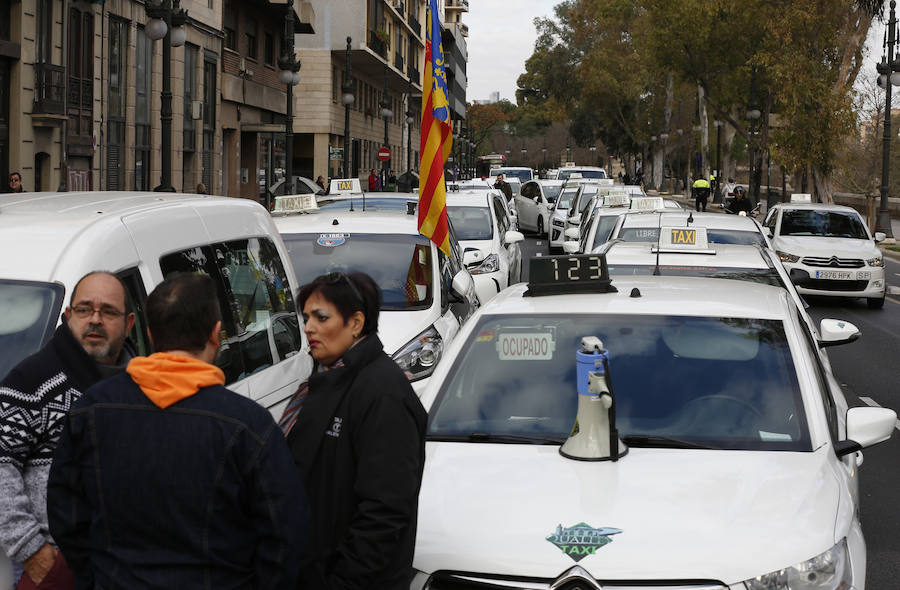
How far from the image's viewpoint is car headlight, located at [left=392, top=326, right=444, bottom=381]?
8.67 metres

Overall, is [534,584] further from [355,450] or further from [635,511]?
[355,450]

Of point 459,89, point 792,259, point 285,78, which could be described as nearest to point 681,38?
point 285,78

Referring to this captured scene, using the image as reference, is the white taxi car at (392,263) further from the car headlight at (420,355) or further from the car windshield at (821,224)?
the car windshield at (821,224)

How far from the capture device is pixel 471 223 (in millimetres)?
17859

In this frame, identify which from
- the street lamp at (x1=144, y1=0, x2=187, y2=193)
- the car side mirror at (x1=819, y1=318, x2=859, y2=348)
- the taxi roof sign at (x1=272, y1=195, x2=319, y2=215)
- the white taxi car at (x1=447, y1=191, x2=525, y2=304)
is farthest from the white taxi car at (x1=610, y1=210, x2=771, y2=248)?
the street lamp at (x1=144, y1=0, x2=187, y2=193)

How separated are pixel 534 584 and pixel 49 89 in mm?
22735

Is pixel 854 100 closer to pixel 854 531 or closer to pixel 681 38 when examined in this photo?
pixel 681 38

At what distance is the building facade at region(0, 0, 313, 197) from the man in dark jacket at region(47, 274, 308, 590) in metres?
19.6

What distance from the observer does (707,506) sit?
4.23 m

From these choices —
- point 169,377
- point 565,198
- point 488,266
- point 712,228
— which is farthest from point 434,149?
point 565,198

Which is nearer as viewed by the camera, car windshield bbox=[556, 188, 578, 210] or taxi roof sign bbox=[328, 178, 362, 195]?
taxi roof sign bbox=[328, 178, 362, 195]

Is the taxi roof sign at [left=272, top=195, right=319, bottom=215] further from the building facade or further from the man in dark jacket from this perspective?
the building facade

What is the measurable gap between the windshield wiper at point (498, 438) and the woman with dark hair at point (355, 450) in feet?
4.47

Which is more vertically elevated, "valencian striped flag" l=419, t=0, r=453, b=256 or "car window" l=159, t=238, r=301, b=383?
"valencian striped flag" l=419, t=0, r=453, b=256
